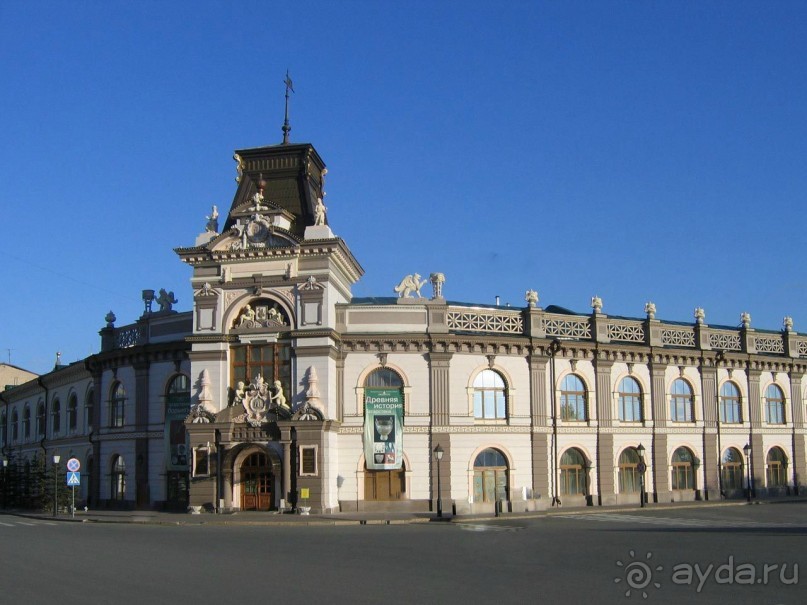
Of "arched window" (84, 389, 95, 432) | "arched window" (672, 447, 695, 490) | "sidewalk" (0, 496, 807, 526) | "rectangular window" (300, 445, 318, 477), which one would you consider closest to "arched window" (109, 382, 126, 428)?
"arched window" (84, 389, 95, 432)

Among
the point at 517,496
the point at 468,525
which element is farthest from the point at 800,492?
the point at 468,525

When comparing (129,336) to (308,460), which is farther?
(129,336)

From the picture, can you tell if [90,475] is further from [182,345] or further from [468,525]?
[468,525]

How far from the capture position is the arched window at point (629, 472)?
4606 cm

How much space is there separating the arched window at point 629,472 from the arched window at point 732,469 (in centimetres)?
582

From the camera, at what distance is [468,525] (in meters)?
33.3

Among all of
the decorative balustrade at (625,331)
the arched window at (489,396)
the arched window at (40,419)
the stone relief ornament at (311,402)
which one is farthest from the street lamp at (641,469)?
the arched window at (40,419)

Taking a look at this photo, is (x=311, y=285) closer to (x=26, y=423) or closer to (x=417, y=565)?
(x=417, y=565)

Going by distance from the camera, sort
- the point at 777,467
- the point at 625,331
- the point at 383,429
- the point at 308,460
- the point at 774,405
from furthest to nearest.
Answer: the point at 774,405 → the point at 777,467 → the point at 625,331 → the point at 383,429 → the point at 308,460

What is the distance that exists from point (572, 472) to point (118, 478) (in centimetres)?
2299

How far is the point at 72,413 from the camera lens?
179 feet

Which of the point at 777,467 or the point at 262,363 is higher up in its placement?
the point at 262,363

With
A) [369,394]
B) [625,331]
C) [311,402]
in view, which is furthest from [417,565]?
[625,331]

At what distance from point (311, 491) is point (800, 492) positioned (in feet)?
94.9
